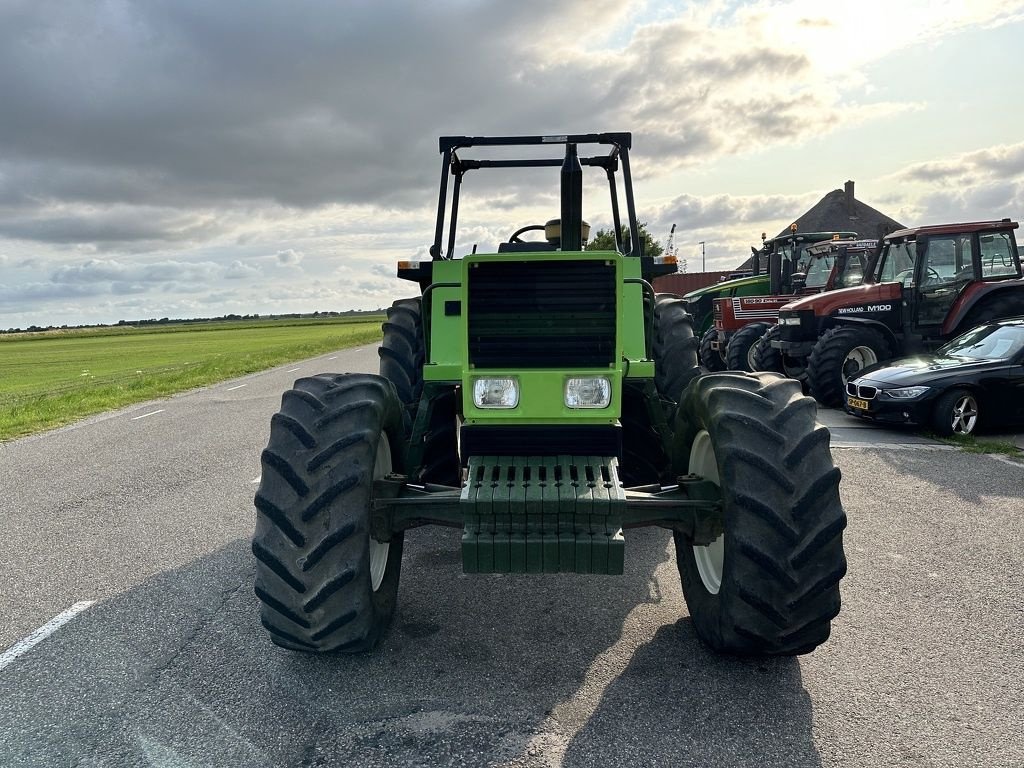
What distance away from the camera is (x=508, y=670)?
129 inches

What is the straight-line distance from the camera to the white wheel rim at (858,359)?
441 inches

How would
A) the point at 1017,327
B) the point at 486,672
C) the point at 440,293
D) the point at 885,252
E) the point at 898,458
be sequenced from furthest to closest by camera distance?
the point at 885,252
the point at 1017,327
the point at 898,458
the point at 440,293
the point at 486,672

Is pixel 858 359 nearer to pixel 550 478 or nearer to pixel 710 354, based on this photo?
pixel 710 354

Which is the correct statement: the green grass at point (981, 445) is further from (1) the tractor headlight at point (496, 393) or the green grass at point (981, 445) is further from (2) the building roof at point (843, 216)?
(2) the building roof at point (843, 216)

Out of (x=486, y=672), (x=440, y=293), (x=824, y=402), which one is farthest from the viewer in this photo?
(x=824, y=402)

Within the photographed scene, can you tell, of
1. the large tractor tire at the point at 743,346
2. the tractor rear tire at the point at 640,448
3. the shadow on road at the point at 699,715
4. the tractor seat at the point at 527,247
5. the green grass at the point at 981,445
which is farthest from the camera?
the large tractor tire at the point at 743,346

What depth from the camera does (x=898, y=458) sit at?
7469 mm

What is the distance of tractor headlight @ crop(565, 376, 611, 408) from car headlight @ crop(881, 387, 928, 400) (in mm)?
6471

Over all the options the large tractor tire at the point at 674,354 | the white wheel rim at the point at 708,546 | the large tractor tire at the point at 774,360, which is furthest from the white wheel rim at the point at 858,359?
the white wheel rim at the point at 708,546

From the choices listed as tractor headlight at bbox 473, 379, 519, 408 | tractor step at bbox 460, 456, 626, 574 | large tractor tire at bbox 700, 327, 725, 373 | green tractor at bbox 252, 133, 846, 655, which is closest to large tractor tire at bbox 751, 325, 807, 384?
large tractor tire at bbox 700, 327, 725, 373

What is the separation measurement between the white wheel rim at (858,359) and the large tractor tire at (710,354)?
509 cm

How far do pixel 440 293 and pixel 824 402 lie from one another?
8287 millimetres

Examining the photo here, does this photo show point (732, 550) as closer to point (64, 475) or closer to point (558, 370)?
point (558, 370)

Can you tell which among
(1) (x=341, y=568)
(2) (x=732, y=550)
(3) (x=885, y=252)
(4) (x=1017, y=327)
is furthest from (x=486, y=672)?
(3) (x=885, y=252)
